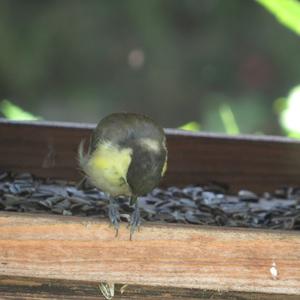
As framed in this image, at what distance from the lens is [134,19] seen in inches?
205

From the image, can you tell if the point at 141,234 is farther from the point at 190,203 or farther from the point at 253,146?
the point at 253,146

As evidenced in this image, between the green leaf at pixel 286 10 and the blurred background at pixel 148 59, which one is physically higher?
the blurred background at pixel 148 59

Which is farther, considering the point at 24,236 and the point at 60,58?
the point at 60,58

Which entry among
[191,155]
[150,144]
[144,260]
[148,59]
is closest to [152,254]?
[144,260]

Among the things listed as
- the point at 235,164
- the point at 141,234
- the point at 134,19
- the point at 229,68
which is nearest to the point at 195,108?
the point at 229,68

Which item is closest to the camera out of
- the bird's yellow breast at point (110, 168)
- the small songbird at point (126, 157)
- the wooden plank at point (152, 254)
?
the wooden plank at point (152, 254)

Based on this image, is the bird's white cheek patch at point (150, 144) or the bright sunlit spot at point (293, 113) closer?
the bird's white cheek patch at point (150, 144)

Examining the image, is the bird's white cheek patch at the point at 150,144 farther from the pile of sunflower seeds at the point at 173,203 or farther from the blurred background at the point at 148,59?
the blurred background at the point at 148,59

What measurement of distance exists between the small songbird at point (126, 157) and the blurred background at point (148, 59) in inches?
103

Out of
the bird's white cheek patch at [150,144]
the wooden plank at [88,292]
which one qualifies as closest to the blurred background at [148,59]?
the bird's white cheek patch at [150,144]

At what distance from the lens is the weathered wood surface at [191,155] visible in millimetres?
2676

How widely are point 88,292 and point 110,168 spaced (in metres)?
0.56

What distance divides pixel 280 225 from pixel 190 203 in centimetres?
32

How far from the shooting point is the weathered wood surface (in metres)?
2.68
